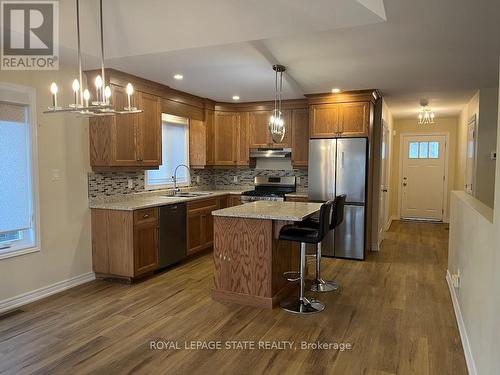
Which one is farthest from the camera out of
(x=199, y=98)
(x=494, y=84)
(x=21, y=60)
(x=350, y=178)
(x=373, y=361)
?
(x=199, y=98)

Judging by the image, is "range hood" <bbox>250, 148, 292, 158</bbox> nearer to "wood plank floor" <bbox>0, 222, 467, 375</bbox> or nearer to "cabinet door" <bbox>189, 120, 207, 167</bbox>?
"cabinet door" <bbox>189, 120, 207, 167</bbox>

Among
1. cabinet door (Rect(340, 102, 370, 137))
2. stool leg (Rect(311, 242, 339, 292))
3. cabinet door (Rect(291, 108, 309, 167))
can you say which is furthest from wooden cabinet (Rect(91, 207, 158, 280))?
cabinet door (Rect(340, 102, 370, 137))

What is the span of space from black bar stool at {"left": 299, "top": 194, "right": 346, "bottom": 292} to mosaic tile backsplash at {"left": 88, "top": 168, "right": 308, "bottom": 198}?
221 cm

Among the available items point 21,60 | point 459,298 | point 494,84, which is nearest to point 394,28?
point 459,298

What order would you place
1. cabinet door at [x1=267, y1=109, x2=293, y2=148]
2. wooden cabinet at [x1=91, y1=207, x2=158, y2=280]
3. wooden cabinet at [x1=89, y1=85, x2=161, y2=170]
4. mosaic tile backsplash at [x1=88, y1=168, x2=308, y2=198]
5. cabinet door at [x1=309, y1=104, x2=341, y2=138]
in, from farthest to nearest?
cabinet door at [x1=267, y1=109, x2=293, y2=148], cabinet door at [x1=309, y1=104, x2=341, y2=138], mosaic tile backsplash at [x1=88, y1=168, x2=308, y2=198], wooden cabinet at [x1=89, y1=85, x2=161, y2=170], wooden cabinet at [x1=91, y1=207, x2=158, y2=280]

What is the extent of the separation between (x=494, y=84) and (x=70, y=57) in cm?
493

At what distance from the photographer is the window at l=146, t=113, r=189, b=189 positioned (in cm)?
546

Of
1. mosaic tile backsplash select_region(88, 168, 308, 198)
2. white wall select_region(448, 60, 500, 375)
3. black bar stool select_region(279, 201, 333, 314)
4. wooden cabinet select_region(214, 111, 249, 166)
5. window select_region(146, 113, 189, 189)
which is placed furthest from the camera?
wooden cabinet select_region(214, 111, 249, 166)

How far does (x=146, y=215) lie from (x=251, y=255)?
1.43 metres

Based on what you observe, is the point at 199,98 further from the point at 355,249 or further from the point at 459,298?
the point at 459,298

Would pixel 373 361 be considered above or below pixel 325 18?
below

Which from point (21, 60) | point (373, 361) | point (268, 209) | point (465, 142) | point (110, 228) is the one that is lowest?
point (373, 361)

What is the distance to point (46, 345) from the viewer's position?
8.95 feet

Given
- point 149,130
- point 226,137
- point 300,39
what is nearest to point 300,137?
point 226,137
